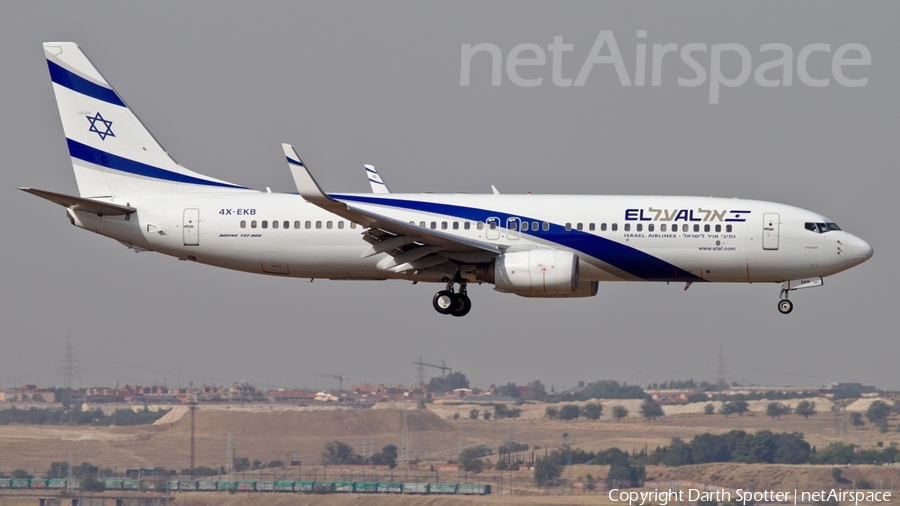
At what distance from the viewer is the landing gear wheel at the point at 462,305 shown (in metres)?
47.8

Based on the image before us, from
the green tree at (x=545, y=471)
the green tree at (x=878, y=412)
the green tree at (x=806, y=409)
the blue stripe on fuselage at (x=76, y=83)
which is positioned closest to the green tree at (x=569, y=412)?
the green tree at (x=545, y=471)

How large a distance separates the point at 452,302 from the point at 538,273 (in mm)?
4245

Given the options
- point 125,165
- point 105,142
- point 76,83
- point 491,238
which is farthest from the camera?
point 76,83

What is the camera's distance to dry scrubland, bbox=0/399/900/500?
225 feet

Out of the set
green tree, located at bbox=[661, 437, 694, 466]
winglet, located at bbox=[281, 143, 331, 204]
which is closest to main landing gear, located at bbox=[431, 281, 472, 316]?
winglet, located at bbox=[281, 143, 331, 204]

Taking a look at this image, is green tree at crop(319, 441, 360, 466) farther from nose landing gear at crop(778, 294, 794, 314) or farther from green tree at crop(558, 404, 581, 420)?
nose landing gear at crop(778, 294, 794, 314)

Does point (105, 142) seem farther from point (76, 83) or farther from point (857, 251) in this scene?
point (857, 251)

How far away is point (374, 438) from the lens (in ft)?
232

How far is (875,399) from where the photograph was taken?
269ft

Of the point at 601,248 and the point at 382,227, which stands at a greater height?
the point at 382,227

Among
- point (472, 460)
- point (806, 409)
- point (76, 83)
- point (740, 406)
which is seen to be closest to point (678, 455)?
point (472, 460)

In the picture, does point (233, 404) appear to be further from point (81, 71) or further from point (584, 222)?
point (584, 222)

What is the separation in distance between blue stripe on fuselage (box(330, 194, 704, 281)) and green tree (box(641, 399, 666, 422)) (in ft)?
119

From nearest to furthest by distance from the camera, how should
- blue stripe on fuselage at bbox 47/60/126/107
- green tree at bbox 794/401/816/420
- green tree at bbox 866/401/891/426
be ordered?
blue stripe on fuselage at bbox 47/60/126/107 → green tree at bbox 866/401/891/426 → green tree at bbox 794/401/816/420
